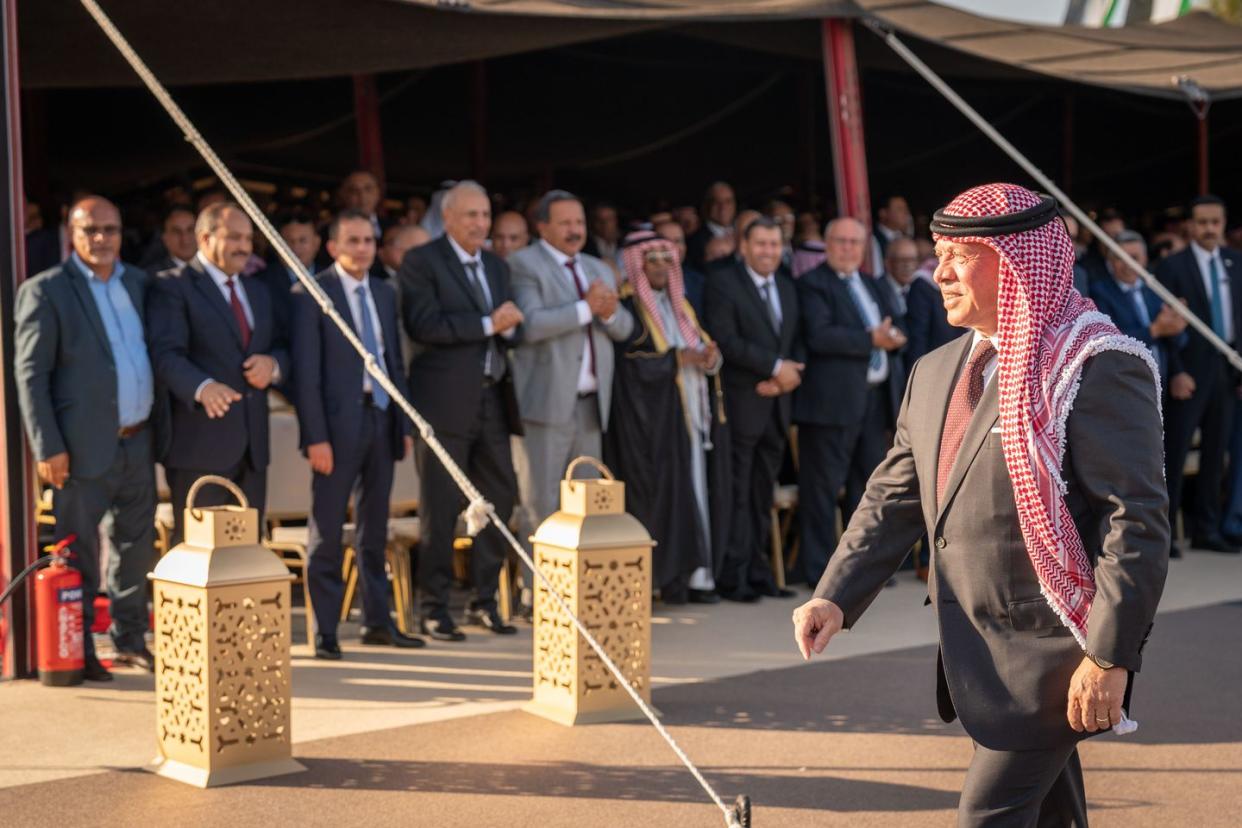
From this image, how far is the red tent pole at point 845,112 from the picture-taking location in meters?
8.23

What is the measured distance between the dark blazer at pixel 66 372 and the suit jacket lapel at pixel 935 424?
12.2ft

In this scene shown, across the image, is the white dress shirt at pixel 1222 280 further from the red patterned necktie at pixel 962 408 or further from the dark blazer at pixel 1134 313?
the red patterned necktie at pixel 962 408

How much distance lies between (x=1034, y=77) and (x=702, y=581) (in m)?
4.86

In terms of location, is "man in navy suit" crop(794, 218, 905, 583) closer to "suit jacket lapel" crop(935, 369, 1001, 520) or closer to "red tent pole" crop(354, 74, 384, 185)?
"red tent pole" crop(354, 74, 384, 185)

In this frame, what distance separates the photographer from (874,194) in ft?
49.0

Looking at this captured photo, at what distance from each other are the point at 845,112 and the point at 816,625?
5.52 m

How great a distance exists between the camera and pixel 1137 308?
9031mm

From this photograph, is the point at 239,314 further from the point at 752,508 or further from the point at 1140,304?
the point at 1140,304

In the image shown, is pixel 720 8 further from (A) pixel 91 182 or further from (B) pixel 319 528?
(A) pixel 91 182

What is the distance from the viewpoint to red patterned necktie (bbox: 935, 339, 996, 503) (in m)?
3.05

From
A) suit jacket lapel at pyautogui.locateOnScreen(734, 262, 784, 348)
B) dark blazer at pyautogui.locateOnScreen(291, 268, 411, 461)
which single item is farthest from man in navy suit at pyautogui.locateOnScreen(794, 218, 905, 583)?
dark blazer at pyautogui.locateOnScreen(291, 268, 411, 461)

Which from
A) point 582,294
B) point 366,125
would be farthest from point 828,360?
point 366,125

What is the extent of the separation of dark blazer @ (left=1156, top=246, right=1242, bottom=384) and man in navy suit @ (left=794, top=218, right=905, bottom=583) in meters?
2.09

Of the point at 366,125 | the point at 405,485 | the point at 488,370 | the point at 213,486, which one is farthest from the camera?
the point at 366,125
